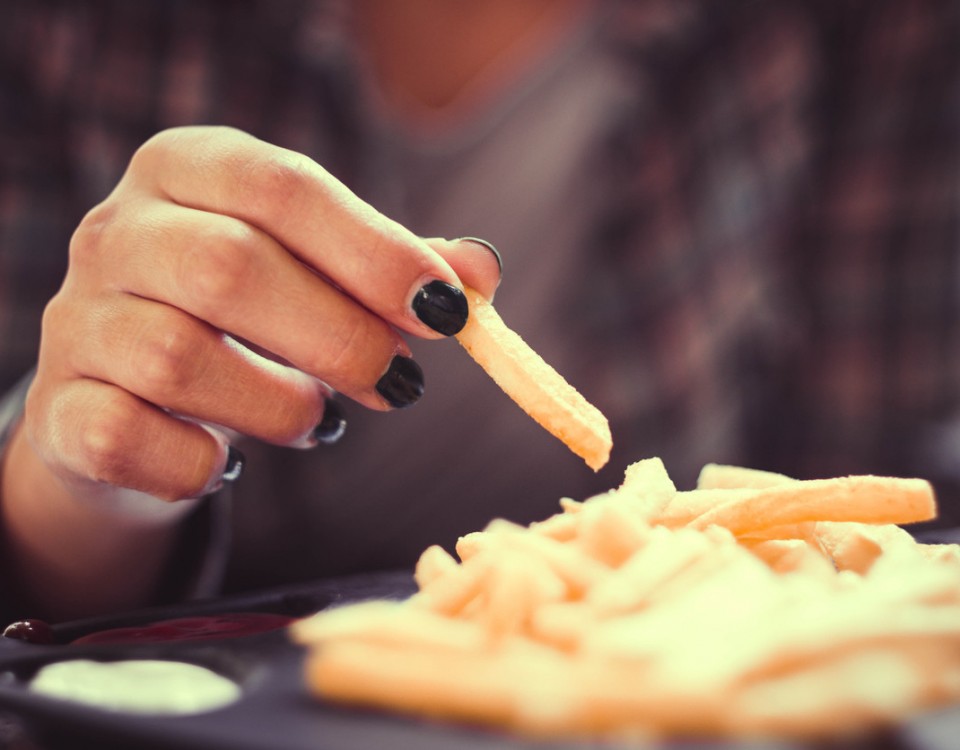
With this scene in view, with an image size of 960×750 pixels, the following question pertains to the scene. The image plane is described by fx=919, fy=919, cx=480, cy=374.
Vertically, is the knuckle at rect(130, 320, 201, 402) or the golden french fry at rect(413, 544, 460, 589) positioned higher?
the knuckle at rect(130, 320, 201, 402)

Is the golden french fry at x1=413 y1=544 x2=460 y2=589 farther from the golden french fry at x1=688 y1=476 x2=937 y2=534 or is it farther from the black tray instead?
the golden french fry at x1=688 y1=476 x2=937 y2=534

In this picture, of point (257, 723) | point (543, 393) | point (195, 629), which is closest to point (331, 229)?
point (543, 393)

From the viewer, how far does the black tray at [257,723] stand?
1.80 ft

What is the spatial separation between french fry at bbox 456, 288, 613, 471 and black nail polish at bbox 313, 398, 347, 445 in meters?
0.26

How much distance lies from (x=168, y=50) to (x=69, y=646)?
2.29 meters

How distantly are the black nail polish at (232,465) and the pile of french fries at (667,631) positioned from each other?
38cm

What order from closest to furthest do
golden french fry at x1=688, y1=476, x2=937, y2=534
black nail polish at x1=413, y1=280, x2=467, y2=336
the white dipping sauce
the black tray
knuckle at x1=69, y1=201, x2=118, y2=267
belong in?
the black tray
the white dipping sauce
golden french fry at x1=688, y1=476, x2=937, y2=534
black nail polish at x1=413, y1=280, x2=467, y2=336
knuckle at x1=69, y1=201, x2=118, y2=267

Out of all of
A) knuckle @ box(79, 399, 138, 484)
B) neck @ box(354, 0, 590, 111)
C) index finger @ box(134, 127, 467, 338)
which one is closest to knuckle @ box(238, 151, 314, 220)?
index finger @ box(134, 127, 467, 338)

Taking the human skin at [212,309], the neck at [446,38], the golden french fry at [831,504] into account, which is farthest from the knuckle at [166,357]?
the neck at [446,38]

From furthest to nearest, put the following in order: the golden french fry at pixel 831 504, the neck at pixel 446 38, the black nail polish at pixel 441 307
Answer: the neck at pixel 446 38 → the black nail polish at pixel 441 307 → the golden french fry at pixel 831 504

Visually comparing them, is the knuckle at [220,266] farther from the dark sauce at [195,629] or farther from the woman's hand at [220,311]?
the dark sauce at [195,629]

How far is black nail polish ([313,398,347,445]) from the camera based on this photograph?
1.14 meters

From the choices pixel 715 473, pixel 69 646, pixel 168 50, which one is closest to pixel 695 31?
pixel 168 50

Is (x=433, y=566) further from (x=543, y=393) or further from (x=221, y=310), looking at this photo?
(x=221, y=310)
